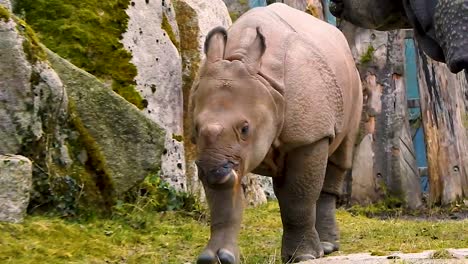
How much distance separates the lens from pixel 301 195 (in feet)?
18.7

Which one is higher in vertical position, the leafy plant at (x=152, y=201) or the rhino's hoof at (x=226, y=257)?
the leafy plant at (x=152, y=201)

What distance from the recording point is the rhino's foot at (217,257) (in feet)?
16.6

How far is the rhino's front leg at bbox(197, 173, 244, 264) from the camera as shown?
16.8ft

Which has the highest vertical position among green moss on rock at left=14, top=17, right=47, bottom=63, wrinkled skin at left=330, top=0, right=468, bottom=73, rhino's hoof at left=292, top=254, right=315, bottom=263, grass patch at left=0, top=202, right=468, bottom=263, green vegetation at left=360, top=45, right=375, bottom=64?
green vegetation at left=360, top=45, right=375, bottom=64

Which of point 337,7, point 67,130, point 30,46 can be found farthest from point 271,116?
point 67,130

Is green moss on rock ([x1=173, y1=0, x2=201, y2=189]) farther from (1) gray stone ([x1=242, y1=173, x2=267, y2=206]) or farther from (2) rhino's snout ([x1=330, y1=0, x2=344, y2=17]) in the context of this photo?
(2) rhino's snout ([x1=330, y1=0, x2=344, y2=17])

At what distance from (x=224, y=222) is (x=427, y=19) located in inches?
65.6

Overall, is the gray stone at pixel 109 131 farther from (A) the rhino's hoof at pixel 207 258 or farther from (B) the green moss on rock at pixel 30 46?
(A) the rhino's hoof at pixel 207 258

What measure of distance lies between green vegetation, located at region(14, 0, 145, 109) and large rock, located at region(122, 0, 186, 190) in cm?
11

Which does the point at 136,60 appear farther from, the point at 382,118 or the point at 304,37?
the point at 382,118

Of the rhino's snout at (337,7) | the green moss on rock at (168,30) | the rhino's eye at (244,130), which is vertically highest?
the green moss on rock at (168,30)

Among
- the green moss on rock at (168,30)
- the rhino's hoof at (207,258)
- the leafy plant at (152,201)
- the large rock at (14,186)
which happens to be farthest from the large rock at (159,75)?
the rhino's hoof at (207,258)

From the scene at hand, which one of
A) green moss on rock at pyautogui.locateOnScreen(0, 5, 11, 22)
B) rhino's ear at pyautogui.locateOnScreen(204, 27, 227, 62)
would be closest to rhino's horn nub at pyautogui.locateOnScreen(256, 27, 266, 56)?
rhino's ear at pyautogui.locateOnScreen(204, 27, 227, 62)

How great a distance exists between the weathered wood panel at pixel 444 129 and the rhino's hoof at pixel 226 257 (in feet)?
25.4
